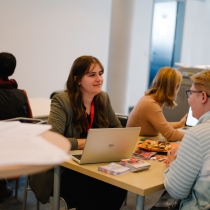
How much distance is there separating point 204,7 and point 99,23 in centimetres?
337

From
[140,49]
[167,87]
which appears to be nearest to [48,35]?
[140,49]

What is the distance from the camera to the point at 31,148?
77cm

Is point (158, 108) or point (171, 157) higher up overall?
point (158, 108)

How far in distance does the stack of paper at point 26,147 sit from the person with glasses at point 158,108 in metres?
2.11

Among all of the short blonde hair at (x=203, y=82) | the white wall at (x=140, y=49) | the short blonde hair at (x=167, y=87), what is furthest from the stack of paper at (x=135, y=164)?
→ the white wall at (x=140, y=49)

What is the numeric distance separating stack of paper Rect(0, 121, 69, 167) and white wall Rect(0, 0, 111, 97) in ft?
16.8

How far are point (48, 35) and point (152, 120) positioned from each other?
12.7 feet

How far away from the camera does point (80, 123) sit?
104 inches

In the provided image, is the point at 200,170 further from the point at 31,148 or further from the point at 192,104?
the point at 31,148

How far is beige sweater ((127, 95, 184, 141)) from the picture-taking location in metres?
2.93

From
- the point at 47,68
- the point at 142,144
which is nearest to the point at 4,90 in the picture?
the point at 142,144

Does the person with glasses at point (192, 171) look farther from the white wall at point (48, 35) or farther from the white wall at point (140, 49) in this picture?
the white wall at point (140, 49)

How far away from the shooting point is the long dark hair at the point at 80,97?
2.64 meters

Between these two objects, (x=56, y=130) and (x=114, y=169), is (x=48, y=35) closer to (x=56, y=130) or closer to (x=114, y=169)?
(x=56, y=130)
